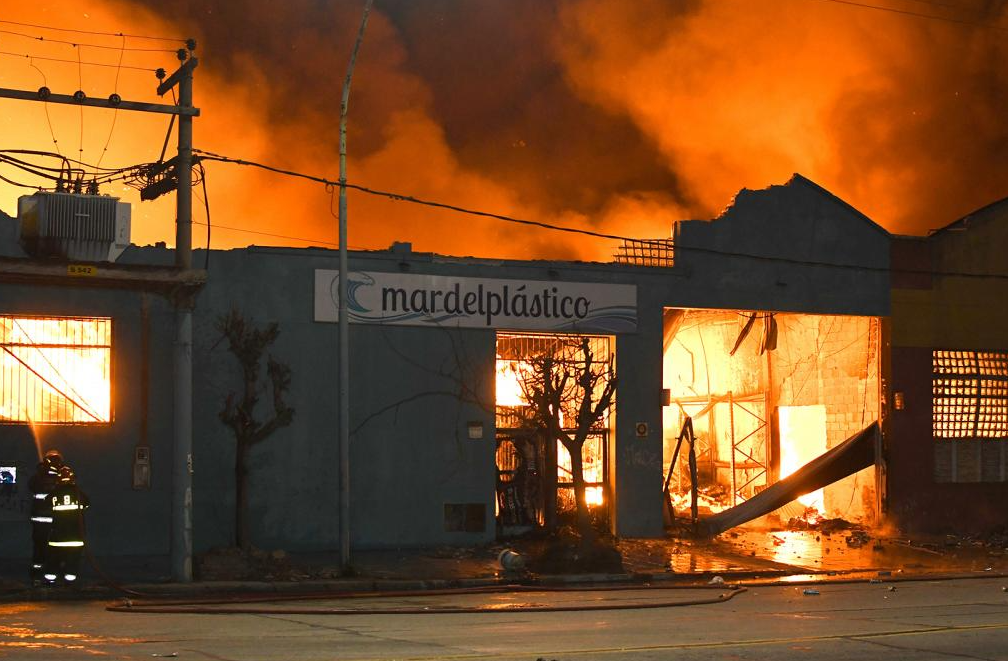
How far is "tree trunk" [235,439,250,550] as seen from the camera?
2036cm

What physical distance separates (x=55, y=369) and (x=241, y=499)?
149 inches

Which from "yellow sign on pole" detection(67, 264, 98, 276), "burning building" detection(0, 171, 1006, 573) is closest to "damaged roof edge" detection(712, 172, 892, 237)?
"burning building" detection(0, 171, 1006, 573)

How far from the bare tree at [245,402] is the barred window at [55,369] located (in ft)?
6.70

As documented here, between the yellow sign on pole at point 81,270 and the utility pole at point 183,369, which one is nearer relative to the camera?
the yellow sign on pole at point 81,270

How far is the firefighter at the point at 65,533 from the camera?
→ 16.9 m

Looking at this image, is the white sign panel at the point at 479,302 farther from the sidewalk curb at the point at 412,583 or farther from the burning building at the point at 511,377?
the sidewalk curb at the point at 412,583

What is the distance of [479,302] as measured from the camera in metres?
23.4

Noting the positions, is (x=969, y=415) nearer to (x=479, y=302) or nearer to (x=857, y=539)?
(x=857, y=539)

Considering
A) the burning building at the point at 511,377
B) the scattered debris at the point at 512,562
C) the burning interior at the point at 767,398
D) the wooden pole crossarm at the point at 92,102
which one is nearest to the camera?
the wooden pole crossarm at the point at 92,102

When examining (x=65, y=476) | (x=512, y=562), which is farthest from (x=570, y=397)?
(x=65, y=476)

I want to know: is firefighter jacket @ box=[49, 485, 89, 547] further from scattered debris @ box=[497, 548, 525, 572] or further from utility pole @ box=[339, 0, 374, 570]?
scattered debris @ box=[497, 548, 525, 572]

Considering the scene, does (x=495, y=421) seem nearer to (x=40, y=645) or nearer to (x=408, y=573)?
(x=408, y=573)

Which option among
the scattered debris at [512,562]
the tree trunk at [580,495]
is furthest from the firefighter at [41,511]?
the tree trunk at [580,495]

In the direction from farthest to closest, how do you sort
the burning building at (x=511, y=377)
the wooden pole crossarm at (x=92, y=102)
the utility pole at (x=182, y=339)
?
the burning building at (x=511, y=377), the utility pole at (x=182, y=339), the wooden pole crossarm at (x=92, y=102)
